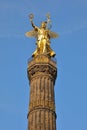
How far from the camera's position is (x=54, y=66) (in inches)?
1255

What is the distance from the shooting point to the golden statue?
3259 cm

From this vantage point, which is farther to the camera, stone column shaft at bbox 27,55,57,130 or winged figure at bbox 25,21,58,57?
winged figure at bbox 25,21,58,57

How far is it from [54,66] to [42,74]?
4.65 ft

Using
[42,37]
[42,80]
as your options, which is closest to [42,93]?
[42,80]

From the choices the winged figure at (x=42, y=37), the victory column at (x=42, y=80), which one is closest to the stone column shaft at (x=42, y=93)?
the victory column at (x=42, y=80)

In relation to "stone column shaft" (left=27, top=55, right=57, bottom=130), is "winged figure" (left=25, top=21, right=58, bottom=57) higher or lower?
higher

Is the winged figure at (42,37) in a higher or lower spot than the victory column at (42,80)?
higher

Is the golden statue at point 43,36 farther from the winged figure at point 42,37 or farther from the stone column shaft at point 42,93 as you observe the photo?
the stone column shaft at point 42,93

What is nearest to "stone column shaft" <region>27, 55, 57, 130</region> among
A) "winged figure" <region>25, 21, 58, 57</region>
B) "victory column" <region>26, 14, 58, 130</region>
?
"victory column" <region>26, 14, 58, 130</region>

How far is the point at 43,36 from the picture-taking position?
33.6 meters

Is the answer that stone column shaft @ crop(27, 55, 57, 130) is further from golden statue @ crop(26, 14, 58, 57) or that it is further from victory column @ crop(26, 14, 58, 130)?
golden statue @ crop(26, 14, 58, 57)

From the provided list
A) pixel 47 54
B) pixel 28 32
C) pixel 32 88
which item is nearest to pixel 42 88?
pixel 32 88

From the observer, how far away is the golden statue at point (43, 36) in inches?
1283

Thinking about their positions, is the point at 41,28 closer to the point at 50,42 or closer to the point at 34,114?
the point at 50,42
